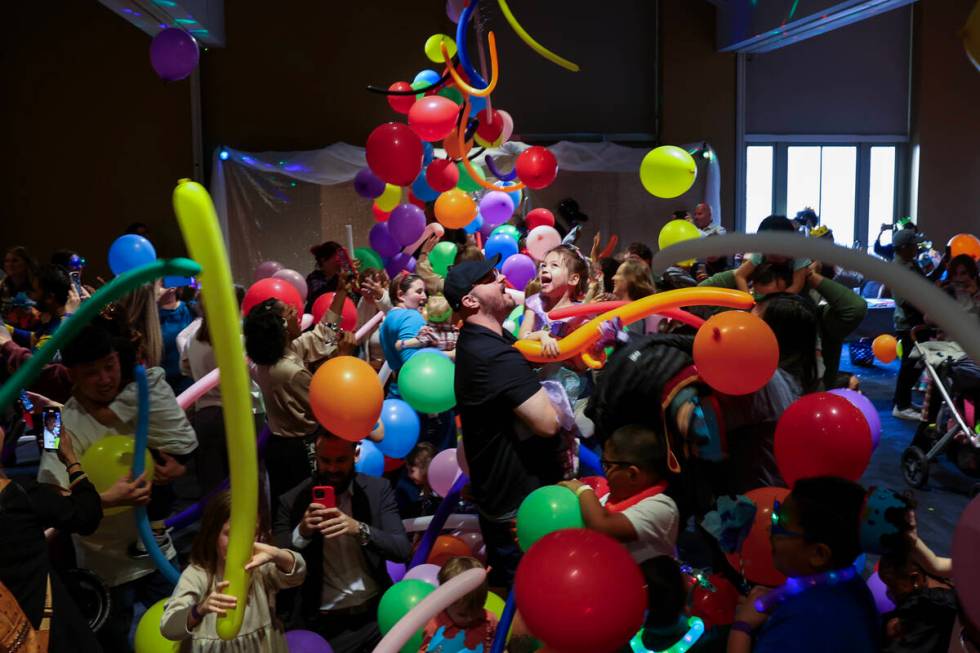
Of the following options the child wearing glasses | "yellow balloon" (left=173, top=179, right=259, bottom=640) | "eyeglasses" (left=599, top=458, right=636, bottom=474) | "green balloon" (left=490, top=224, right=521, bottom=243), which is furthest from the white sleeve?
"green balloon" (left=490, top=224, right=521, bottom=243)

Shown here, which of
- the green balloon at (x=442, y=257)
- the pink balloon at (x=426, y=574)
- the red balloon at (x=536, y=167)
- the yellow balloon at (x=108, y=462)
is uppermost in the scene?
the red balloon at (x=536, y=167)

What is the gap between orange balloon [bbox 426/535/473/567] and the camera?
3.19 metres

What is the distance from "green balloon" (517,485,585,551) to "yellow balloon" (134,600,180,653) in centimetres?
102

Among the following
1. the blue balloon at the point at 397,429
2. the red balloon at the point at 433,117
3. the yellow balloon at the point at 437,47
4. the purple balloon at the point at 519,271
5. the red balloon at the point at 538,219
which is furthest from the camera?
the red balloon at the point at 538,219

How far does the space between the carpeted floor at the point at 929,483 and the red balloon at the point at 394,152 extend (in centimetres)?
312

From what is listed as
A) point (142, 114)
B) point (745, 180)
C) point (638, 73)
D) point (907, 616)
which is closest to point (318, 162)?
point (142, 114)

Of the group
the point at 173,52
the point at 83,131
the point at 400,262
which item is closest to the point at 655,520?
the point at 400,262

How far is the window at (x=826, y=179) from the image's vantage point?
12234 mm

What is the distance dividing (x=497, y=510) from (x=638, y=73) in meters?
10.0

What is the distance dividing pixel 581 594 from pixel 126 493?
1454mm

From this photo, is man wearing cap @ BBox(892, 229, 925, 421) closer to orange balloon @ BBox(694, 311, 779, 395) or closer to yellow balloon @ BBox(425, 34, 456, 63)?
yellow balloon @ BBox(425, 34, 456, 63)

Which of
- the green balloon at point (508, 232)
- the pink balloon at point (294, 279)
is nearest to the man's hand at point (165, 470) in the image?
the pink balloon at point (294, 279)

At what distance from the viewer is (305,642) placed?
259 cm

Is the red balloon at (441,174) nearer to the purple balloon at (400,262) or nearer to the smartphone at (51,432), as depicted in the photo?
the purple balloon at (400,262)
